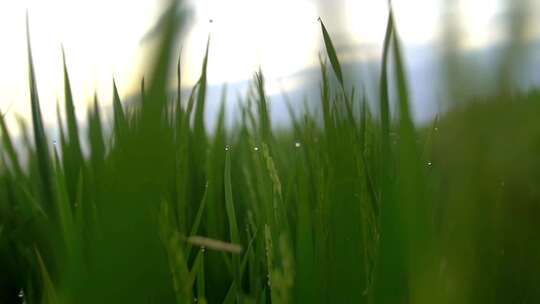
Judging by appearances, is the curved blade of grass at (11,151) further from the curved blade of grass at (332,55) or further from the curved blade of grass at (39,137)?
the curved blade of grass at (332,55)

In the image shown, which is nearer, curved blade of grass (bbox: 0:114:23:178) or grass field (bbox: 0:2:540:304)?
grass field (bbox: 0:2:540:304)

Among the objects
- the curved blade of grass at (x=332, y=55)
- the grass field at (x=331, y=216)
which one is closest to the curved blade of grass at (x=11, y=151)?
the grass field at (x=331, y=216)

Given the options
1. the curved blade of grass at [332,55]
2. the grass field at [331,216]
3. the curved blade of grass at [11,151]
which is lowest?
the grass field at [331,216]

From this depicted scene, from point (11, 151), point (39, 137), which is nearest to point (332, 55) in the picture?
point (39, 137)

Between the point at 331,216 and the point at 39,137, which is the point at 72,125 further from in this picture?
the point at 331,216

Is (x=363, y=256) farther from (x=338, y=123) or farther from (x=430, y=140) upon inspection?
(x=430, y=140)

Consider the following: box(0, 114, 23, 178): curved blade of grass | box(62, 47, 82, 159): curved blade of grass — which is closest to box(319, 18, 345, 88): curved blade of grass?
box(62, 47, 82, 159): curved blade of grass

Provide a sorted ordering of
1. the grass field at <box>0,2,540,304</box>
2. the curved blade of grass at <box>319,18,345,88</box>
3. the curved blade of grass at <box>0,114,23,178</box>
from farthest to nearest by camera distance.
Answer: the curved blade of grass at <box>0,114,23,178</box> < the curved blade of grass at <box>319,18,345,88</box> < the grass field at <box>0,2,540,304</box>

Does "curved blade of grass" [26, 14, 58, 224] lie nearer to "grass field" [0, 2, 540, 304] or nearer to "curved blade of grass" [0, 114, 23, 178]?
Result: "grass field" [0, 2, 540, 304]

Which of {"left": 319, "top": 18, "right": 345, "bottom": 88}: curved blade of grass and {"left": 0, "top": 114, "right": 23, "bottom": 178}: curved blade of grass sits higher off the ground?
{"left": 319, "top": 18, "right": 345, "bottom": 88}: curved blade of grass

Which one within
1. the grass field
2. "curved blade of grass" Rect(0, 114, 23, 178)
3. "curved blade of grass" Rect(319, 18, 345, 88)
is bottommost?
the grass field
